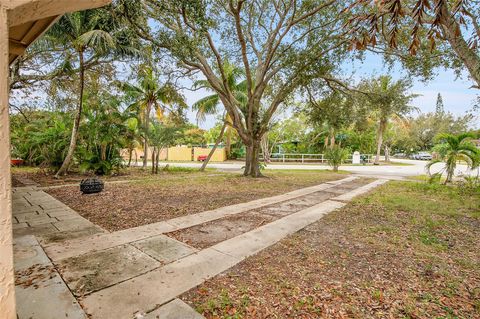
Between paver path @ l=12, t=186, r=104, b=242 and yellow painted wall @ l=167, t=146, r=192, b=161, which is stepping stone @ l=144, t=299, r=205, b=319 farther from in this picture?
yellow painted wall @ l=167, t=146, r=192, b=161

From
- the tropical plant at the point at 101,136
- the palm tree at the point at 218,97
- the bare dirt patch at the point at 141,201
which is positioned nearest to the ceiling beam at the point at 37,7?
the bare dirt patch at the point at 141,201

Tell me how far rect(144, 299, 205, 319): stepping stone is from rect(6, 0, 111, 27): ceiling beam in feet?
7.21

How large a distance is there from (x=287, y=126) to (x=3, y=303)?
2982 cm

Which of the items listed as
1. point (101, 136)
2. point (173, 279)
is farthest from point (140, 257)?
point (101, 136)

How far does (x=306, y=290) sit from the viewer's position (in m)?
2.33

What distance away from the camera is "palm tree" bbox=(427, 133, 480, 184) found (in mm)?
9016

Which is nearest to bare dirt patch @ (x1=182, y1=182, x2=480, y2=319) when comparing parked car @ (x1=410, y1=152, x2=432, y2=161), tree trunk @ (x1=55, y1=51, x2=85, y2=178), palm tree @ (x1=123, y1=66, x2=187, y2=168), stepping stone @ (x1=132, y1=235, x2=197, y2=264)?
stepping stone @ (x1=132, y1=235, x2=197, y2=264)

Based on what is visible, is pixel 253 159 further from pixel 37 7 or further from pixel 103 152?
pixel 37 7

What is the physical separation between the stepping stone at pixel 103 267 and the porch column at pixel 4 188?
1.09m

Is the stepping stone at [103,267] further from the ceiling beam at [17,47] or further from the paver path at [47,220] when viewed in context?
the ceiling beam at [17,47]

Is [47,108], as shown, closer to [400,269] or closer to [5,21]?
[5,21]

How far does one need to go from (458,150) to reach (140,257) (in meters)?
12.3

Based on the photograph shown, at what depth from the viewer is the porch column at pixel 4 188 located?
1114 mm

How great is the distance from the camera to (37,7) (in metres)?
1.28
